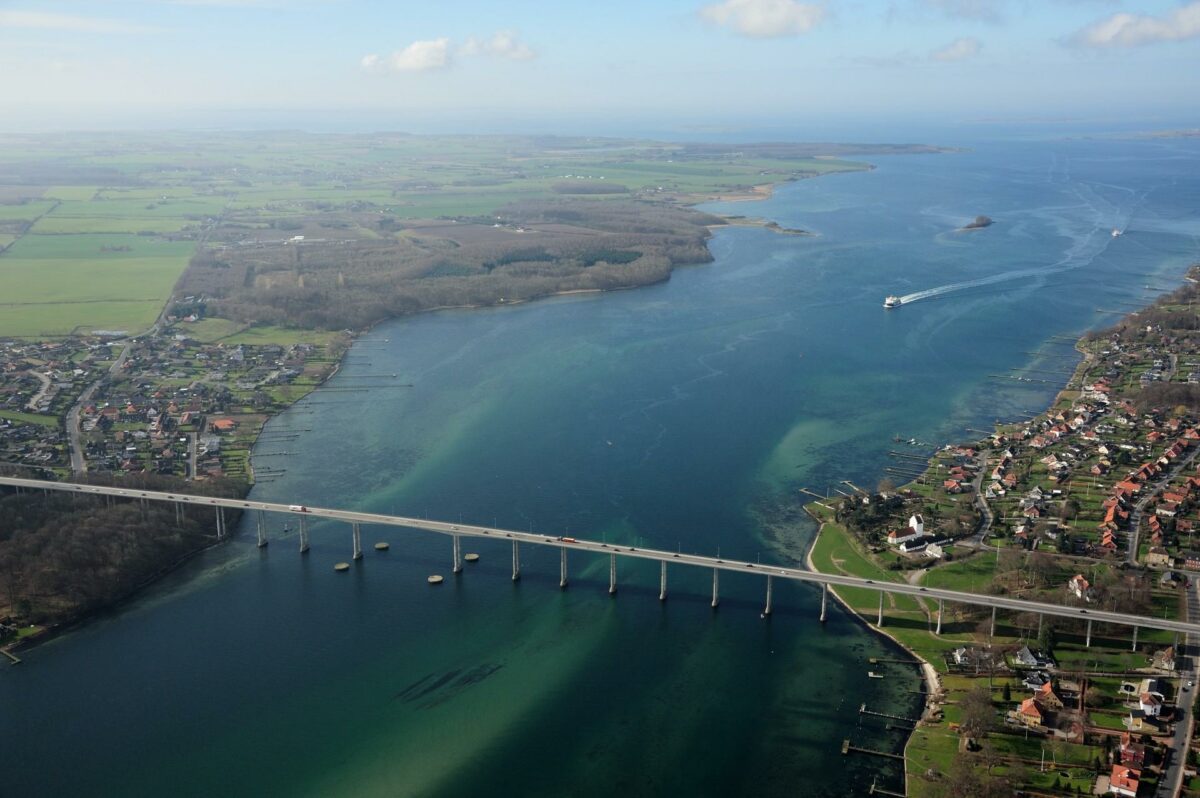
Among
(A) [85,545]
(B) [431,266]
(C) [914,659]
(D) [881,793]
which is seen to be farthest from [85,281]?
(D) [881,793]

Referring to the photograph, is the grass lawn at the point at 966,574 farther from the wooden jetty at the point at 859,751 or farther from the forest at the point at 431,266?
the forest at the point at 431,266

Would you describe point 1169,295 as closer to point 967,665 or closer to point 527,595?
point 967,665

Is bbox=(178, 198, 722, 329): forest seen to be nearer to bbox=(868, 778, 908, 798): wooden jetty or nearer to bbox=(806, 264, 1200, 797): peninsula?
bbox=(806, 264, 1200, 797): peninsula

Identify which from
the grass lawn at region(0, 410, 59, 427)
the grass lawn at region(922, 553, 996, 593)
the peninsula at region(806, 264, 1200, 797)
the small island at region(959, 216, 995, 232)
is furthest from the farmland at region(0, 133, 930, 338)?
the grass lawn at region(922, 553, 996, 593)

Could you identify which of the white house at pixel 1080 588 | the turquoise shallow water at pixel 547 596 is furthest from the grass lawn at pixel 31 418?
the white house at pixel 1080 588

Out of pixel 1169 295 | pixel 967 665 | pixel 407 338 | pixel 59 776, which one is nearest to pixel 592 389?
pixel 407 338
